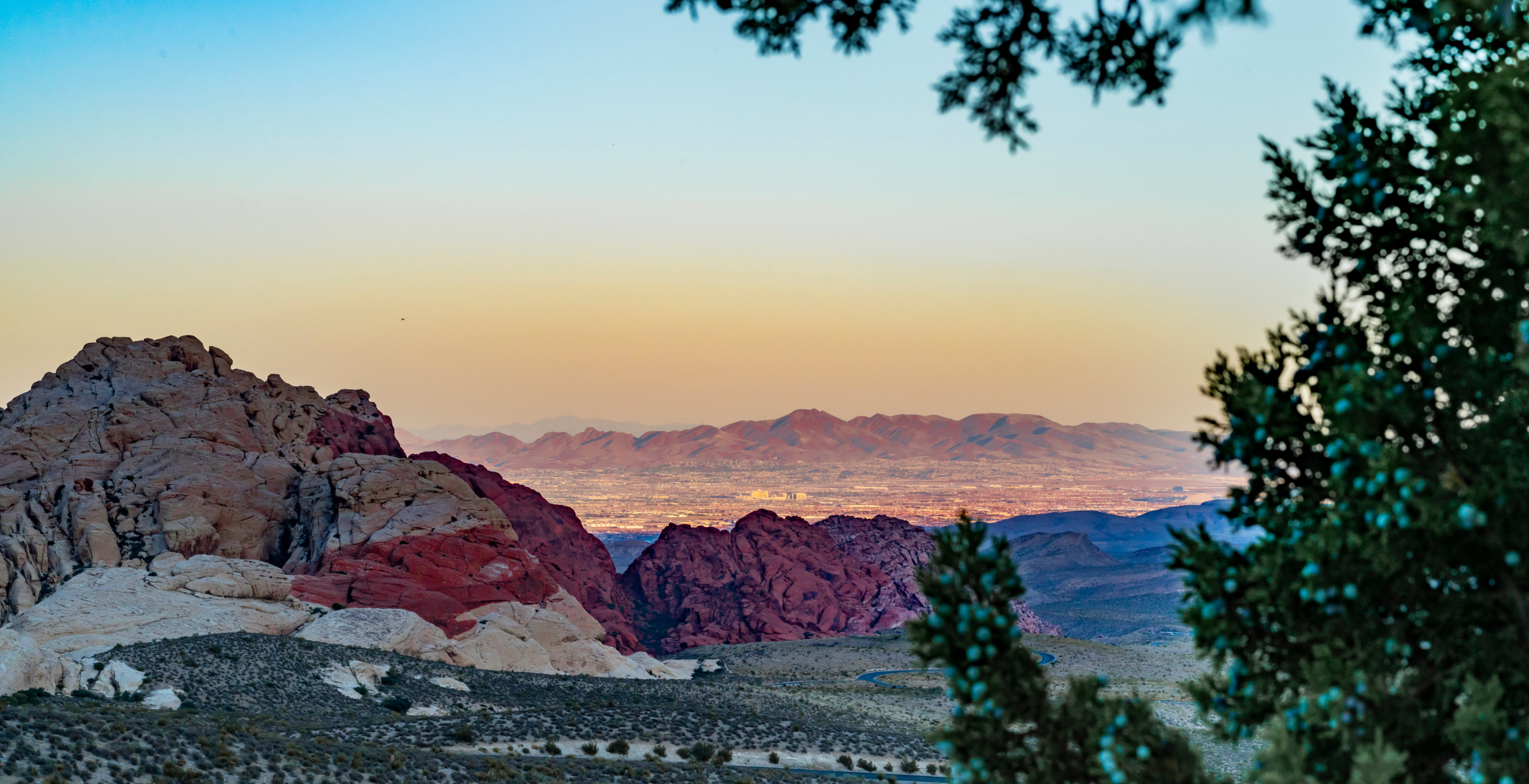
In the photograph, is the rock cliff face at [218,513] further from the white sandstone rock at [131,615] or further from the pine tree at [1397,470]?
the pine tree at [1397,470]

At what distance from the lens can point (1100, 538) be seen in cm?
19038

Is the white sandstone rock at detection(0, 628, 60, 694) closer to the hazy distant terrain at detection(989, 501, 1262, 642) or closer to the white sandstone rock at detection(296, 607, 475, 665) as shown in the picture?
the white sandstone rock at detection(296, 607, 475, 665)

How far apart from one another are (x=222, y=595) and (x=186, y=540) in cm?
720

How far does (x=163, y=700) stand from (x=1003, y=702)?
32.8 meters

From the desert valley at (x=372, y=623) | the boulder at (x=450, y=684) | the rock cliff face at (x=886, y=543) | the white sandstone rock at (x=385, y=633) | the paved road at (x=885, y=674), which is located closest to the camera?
the desert valley at (x=372, y=623)

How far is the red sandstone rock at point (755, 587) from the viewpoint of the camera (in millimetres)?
89062

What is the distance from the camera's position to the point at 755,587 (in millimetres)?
94062

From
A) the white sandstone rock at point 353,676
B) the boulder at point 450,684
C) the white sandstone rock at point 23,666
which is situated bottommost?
the boulder at point 450,684

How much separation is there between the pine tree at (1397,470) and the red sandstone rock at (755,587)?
3224 inches

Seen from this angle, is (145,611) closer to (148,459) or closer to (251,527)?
(251,527)

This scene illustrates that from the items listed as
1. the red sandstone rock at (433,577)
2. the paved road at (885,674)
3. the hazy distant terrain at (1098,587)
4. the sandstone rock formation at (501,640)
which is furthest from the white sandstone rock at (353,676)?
the hazy distant terrain at (1098,587)

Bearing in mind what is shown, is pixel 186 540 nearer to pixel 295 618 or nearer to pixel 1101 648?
pixel 295 618

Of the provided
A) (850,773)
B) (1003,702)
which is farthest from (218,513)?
(1003,702)

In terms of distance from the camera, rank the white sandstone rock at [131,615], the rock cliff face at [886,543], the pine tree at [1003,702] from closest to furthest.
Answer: the pine tree at [1003,702] < the white sandstone rock at [131,615] < the rock cliff face at [886,543]
